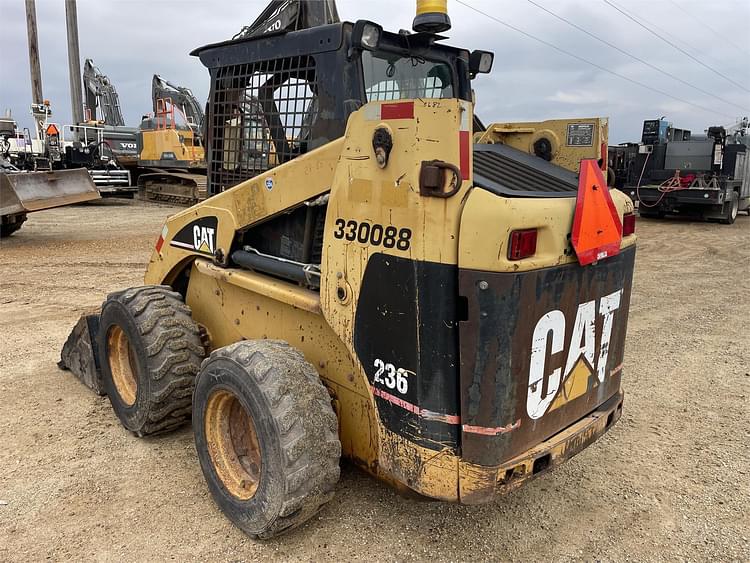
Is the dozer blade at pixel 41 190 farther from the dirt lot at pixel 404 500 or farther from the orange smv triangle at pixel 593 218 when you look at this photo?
the orange smv triangle at pixel 593 218

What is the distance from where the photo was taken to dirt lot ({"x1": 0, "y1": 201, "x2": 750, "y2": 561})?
2.71 metres

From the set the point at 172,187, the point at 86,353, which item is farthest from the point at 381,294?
the point at 172,187

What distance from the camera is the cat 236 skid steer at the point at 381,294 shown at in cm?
221

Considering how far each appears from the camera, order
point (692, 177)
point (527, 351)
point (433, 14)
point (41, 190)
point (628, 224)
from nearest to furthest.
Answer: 1. point (527, 351)
2. point (433, 14)
3. point (628, 224)
4. point (41, 190)
5. point (692, 177)

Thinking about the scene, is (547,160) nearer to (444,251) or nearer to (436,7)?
(436,7)

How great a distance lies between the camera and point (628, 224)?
9.38 feet

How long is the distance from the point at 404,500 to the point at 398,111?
1865 mm

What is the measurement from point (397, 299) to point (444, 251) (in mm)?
287

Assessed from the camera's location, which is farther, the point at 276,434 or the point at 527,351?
the point at 276,434

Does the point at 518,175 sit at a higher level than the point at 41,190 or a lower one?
higher

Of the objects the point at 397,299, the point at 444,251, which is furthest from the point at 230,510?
the point at 444,251

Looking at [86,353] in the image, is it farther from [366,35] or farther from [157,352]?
[366,35]

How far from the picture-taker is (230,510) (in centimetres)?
276

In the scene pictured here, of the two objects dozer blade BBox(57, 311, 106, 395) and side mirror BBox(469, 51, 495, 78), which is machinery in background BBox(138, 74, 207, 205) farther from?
side mirror BBox(469, 51, 495, 78)
